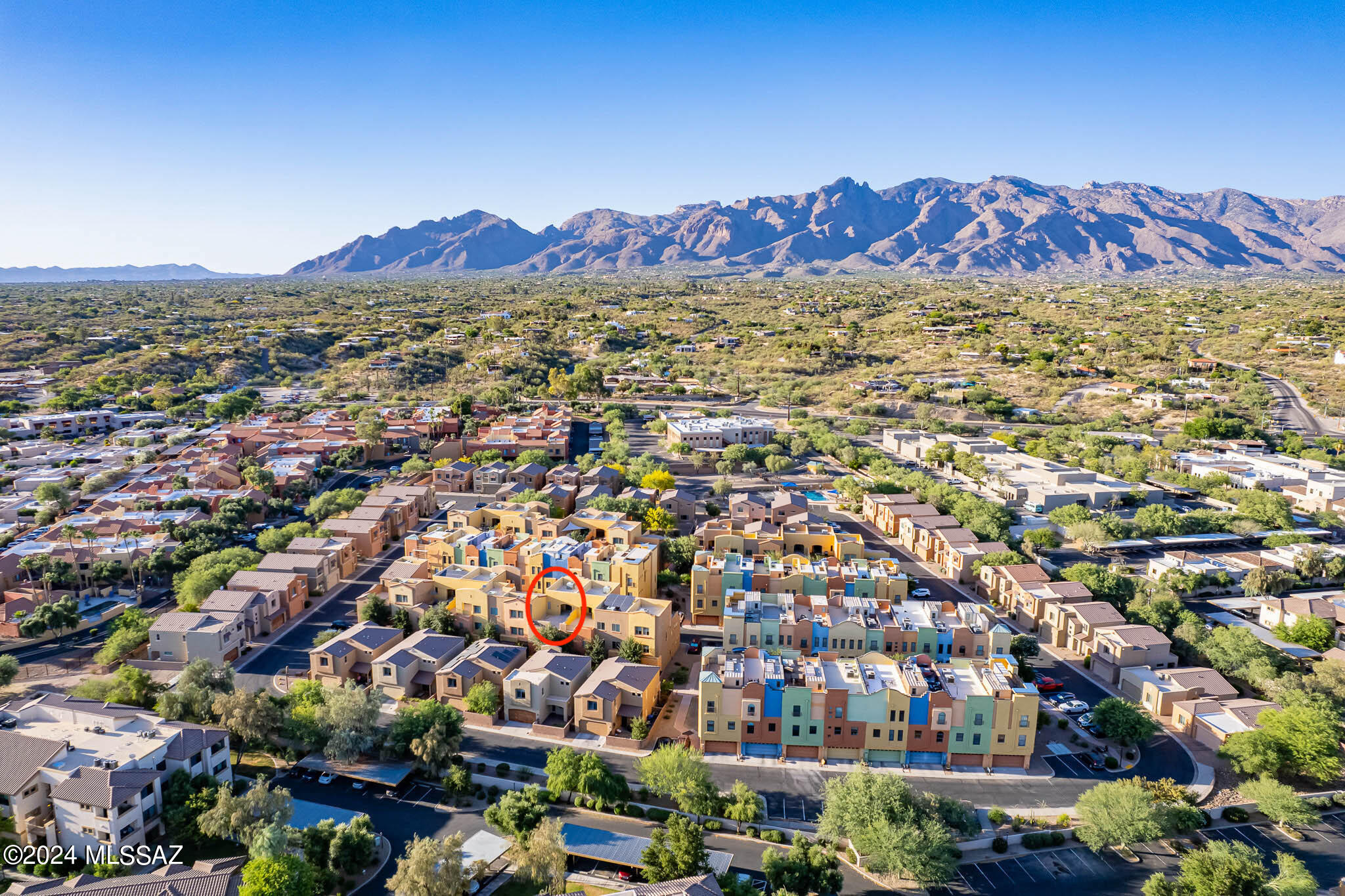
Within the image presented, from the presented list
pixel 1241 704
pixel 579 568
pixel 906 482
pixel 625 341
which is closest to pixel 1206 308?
pixel 625 341

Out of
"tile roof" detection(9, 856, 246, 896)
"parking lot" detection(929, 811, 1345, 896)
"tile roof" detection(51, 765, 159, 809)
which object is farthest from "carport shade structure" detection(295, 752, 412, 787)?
"parking lot" detection(929, 811, 1345, 896)

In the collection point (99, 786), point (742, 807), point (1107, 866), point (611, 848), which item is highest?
point (99, 786)

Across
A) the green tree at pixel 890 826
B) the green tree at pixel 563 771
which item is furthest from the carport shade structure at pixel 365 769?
the green tree at pixel 890 826

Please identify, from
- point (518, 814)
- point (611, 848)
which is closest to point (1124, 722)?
point (611, 848)

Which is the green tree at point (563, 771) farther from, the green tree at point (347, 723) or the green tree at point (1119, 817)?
the green tree at point (1119, 817)

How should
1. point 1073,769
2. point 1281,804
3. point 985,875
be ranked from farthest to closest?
Result: point 1073,769, point 1281,804, point 985,875

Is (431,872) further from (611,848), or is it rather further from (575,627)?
(575,627)
